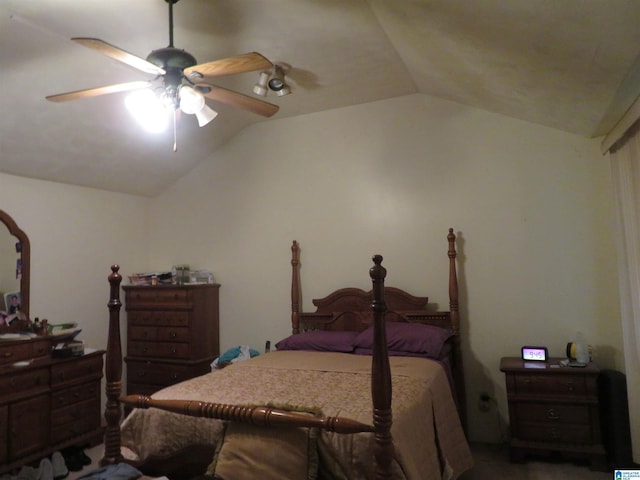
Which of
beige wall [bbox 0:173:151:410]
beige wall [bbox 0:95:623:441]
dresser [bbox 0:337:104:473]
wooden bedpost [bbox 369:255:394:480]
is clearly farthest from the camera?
beige wall [bbox 0:173:151:410]

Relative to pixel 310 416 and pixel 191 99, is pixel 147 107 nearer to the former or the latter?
pixel 191 99

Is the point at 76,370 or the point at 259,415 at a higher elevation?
the point at 259,415

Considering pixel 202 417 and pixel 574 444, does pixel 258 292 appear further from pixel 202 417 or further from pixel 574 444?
pixel 574 444

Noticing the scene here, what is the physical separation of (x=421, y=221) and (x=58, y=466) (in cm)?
324

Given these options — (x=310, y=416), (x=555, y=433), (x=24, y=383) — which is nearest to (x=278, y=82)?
(x=310, y=416)

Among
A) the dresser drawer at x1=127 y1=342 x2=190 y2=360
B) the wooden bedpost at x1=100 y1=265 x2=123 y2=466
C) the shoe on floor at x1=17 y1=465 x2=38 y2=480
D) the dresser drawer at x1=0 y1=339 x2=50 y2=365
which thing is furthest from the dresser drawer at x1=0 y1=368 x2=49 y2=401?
the wooden bedpost at x1=100 y1=265 x2=123 y2=466

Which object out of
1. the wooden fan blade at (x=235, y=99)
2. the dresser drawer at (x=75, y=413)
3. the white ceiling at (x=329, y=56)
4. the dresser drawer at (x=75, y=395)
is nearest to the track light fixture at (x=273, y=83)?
the white ceiling at (x=329, y=56)

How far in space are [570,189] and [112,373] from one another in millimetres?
3296

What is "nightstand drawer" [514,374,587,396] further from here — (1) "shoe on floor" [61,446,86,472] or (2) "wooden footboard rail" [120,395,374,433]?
(1) "shoe on floor" [61,446,86,472]

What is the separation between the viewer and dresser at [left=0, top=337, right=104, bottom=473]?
2.97 metres

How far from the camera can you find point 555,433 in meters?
2.95

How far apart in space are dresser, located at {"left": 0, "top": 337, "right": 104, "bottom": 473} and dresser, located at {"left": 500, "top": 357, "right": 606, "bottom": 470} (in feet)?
10.4

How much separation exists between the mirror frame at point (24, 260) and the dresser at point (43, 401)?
434 mm

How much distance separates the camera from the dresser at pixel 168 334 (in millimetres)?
4098
